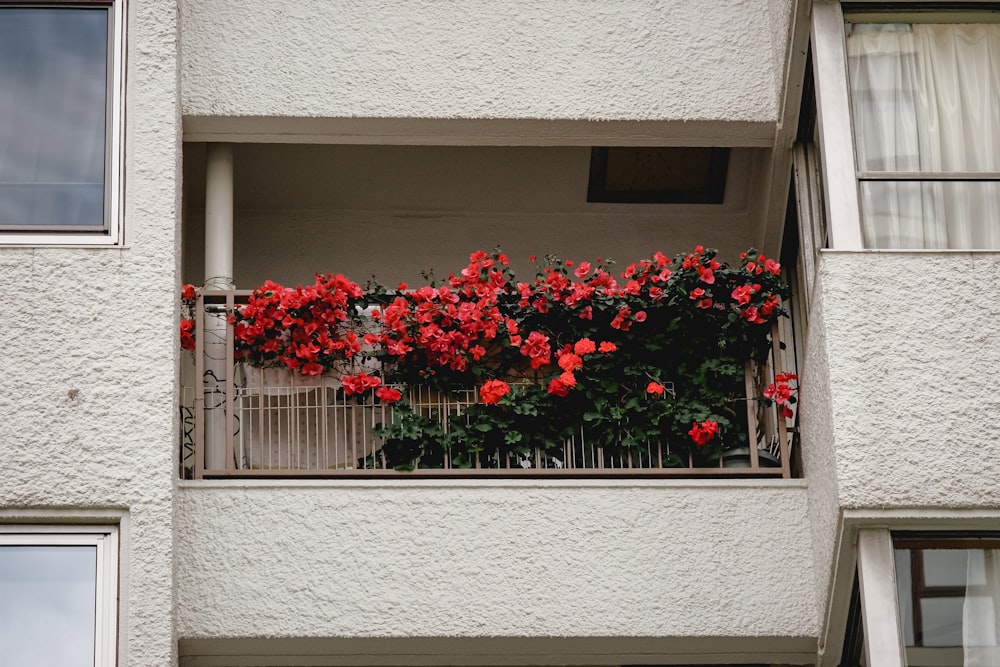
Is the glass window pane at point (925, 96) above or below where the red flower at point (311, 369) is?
above

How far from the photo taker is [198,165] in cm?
1166

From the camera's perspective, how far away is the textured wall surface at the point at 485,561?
8.74m

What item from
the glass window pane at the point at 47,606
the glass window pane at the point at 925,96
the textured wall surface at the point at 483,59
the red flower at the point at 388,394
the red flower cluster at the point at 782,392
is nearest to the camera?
the glass window pane at the point at 47,606

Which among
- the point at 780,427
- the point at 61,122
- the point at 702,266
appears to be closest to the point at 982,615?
the point at 780,427

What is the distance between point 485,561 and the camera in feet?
29.0

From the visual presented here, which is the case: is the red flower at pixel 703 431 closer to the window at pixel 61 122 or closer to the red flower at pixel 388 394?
the red flower at pixel 388 394

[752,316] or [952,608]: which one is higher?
[752,316]

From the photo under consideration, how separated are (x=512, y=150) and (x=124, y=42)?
349 centimetres

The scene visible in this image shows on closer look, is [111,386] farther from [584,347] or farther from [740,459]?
[740,459]

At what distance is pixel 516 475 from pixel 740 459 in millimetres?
1321

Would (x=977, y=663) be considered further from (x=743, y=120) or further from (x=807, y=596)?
(x=743, y=120)

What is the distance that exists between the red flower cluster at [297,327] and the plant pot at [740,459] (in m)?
2.21

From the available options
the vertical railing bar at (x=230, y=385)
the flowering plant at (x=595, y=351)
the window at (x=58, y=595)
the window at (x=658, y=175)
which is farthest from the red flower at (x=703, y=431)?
the window at (x=58, y=595)

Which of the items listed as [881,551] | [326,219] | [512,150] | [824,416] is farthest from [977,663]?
[326,219]
